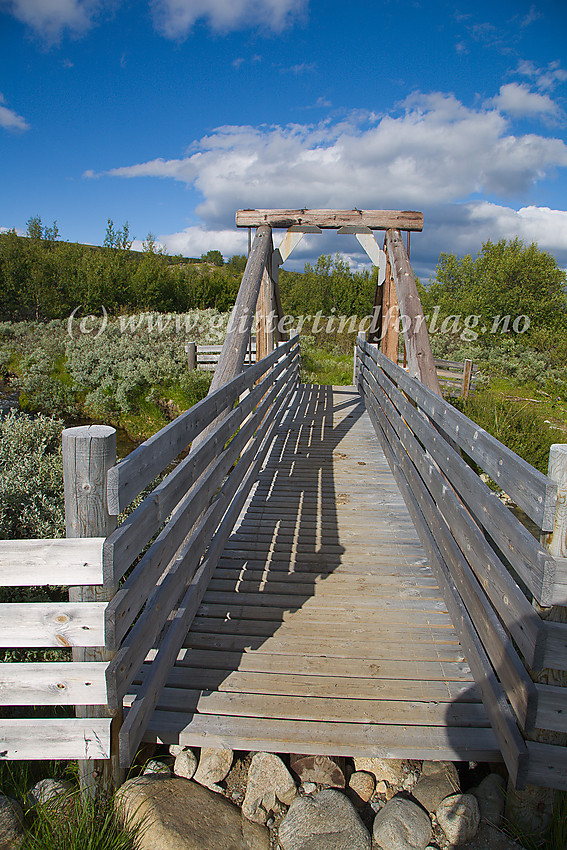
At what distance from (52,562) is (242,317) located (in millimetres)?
3795

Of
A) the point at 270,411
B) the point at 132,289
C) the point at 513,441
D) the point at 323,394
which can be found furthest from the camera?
the point at 132,289

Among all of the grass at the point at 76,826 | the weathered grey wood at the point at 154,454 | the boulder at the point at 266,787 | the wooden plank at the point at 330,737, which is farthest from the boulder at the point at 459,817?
the weathered grey wood at the point at 154,454

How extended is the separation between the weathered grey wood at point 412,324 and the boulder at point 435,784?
2727 millimetres

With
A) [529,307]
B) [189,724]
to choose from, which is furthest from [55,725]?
[529,307]

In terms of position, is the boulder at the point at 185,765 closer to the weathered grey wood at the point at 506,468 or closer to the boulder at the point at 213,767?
the boulder at the point at 213,767

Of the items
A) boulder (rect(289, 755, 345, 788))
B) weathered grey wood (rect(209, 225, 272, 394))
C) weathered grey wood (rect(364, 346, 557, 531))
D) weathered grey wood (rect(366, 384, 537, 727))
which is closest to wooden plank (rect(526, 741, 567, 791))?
weathered grey wood (rect(366, 384, 537, 727))

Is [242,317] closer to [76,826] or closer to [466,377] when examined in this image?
[76,826]

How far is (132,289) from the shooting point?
29266 millimetres

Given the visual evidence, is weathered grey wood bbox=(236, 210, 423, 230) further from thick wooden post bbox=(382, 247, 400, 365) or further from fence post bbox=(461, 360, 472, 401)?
fence post bbox=(461, 360, 472, 401)

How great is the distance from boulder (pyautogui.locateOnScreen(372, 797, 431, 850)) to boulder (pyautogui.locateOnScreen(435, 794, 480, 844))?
62mm

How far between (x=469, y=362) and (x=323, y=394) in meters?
5.20

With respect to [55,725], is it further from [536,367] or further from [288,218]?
[536,367]

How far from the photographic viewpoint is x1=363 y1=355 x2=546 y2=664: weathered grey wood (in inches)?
68.6

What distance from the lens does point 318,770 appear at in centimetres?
211
